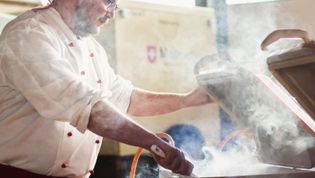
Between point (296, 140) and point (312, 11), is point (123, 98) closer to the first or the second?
point (296, 140)

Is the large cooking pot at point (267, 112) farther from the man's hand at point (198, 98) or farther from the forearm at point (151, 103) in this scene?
the forearm at point (151, 103)

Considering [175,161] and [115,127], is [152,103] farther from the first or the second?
[175,161]

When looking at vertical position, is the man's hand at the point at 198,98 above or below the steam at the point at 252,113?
below

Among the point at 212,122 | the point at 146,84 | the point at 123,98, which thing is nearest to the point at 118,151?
the point at 146,84

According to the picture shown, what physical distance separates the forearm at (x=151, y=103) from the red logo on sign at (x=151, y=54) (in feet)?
3.77

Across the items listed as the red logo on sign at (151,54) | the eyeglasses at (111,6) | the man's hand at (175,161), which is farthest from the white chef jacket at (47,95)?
the red logo on sign at (151,54)

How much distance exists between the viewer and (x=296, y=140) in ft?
5.37

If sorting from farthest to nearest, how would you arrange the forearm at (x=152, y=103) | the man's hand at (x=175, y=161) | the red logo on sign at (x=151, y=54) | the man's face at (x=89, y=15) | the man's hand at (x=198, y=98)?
the red logo on sign at (x=151, y=54) < the forearm at (x=152, y=103) < the man's hand at (x=198, y=98) < the man's face at (x=89, y=15) < the man's hand at (x=175, y=161)

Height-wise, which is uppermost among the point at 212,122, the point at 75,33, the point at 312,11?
the point at 312,11

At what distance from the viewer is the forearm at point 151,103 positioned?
237 centimetres

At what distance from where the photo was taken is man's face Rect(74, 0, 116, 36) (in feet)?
6.64

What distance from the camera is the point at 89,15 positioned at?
203 centimetres

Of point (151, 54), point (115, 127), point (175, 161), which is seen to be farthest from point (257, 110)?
point (151, 54)

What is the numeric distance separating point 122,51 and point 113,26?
0.60ft
